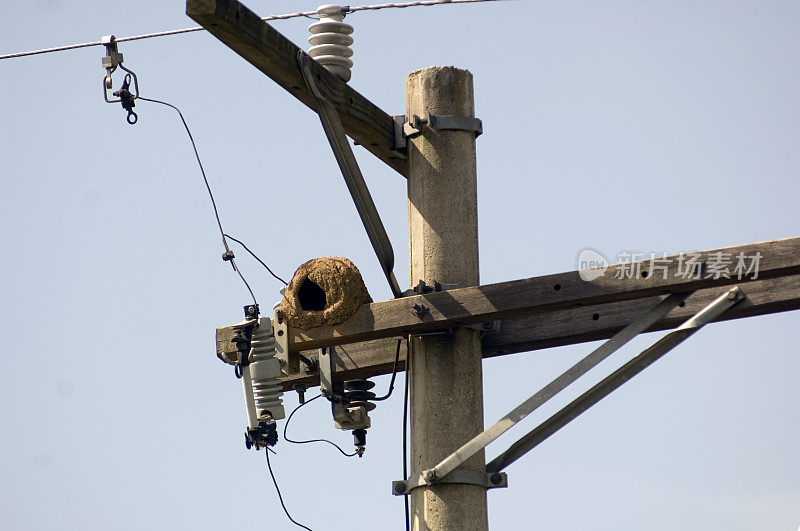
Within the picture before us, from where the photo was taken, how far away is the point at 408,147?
244 inches

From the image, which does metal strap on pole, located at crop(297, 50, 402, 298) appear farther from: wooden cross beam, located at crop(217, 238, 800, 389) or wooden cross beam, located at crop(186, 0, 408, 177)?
wooden cross beam, located at crop(217, 238, 800, 389)

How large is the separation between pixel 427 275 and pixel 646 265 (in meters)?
1.08

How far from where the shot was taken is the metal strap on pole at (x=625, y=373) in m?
5.50

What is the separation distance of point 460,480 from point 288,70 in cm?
174

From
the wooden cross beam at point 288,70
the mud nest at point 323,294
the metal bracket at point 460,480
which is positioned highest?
the wooden cross beam at point 288,70

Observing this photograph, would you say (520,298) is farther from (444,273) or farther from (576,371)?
(444,273)

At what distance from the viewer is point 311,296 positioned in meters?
6.08

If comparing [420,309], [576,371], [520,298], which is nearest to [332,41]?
[420,309]

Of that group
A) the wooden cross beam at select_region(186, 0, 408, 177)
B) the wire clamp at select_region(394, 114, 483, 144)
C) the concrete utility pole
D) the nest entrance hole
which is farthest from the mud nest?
the wire clamp at select_region(394, 114, 483, 144)

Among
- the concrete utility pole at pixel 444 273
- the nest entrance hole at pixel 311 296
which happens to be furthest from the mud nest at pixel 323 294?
the concrete utility pole at pixel 444 273

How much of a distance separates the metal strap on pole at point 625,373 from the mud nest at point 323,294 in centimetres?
89

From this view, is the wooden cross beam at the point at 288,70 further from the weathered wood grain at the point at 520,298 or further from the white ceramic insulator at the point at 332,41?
the weathered wood grain at the point at 520,298

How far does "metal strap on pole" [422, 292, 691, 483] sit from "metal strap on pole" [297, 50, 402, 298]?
0.75 m

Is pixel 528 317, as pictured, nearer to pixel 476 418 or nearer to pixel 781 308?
pixel 476 418
